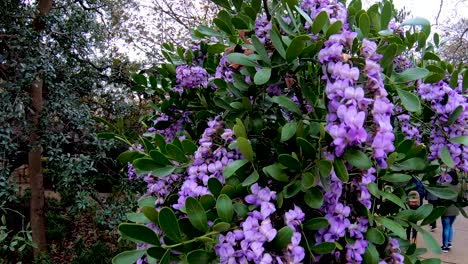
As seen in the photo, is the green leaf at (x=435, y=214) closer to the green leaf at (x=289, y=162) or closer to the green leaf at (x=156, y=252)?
the green leaf at (x=289, y=162)

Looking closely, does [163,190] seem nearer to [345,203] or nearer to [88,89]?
[345,203]

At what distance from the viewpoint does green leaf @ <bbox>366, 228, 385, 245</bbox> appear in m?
0.78

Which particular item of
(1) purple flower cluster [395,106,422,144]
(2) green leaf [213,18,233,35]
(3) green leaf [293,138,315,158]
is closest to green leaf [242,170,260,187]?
(3) green leaf [293,138,315,158]

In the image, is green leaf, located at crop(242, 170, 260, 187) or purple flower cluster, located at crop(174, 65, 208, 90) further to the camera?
purple flower cluster, located at crop(174, 65, 208, 90)

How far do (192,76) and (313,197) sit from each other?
69cm

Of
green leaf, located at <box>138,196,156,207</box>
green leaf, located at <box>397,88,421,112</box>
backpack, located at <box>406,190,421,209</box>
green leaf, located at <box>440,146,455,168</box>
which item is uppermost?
green leaf, located at <box>397,88,421,112</box>

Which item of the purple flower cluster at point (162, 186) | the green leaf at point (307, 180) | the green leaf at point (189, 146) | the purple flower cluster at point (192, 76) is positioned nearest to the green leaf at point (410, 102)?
the green leaf at point (307, 180)

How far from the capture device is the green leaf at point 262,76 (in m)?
0.78

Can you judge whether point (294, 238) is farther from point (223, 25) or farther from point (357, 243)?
point (223, 25)

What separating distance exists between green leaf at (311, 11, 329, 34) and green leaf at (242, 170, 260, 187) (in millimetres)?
320

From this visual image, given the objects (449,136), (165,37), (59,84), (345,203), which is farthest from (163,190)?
(165,37)

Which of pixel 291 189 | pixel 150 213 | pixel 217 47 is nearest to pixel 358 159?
pixel 291 189

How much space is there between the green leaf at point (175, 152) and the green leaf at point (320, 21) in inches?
15.6

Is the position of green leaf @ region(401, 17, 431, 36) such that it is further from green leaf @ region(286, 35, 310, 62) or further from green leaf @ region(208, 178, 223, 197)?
green leaf @ region(208, 178, 223, 197)
